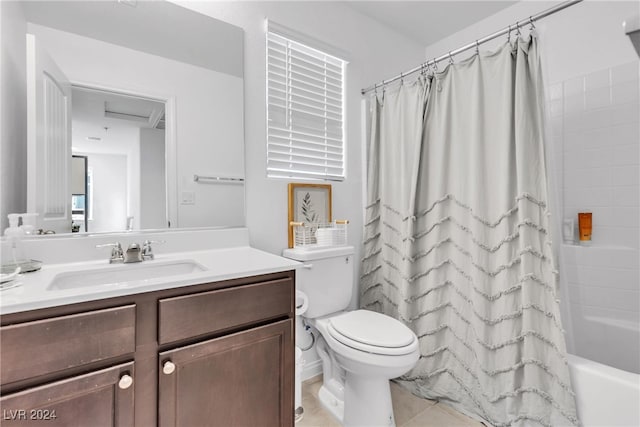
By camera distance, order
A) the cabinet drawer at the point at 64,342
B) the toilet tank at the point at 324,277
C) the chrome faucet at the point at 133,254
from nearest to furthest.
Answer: the cabinet drawer at the point at 64,342, the chrome faucet at the point at 133,254, the toilet tank at the point at 324,277

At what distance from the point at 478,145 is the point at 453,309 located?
887mm

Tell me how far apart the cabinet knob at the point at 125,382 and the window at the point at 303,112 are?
4.00ft

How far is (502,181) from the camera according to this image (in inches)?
56.8

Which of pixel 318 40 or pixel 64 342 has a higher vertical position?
pixel 318 40

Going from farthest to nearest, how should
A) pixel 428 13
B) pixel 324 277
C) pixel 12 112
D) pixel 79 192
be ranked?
pixel 428 13 → pixel 324 277 → pixel 79 192 → pixel 12 112

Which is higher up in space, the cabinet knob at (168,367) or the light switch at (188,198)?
the light switch at (188,198)

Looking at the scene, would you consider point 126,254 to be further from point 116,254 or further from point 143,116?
point 143,116

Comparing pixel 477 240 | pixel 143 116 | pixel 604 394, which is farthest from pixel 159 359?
pixel 604 394

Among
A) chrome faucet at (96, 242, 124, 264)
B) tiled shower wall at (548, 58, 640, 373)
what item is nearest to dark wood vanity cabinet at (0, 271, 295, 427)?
chrome faucet at (96, 242, 124, 264)

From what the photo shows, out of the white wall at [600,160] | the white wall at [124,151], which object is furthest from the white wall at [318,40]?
the white wall at [600,160]

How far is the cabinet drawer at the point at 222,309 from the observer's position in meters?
0.91

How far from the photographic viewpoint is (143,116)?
141 cm

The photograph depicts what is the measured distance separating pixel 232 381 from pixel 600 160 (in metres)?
2.44

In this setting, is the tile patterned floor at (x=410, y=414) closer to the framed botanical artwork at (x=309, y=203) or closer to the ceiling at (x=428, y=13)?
the framed botanical artwork at (x=309, y=203)
